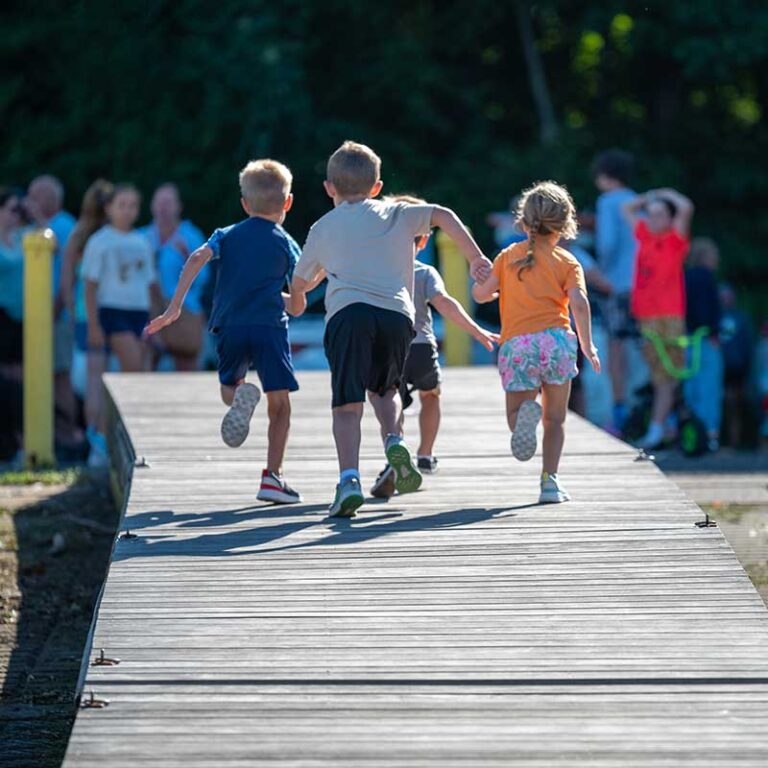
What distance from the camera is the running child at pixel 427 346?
7.78 m

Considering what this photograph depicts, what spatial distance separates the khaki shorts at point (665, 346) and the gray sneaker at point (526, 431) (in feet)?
19.0

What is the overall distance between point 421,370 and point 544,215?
3.56 feet

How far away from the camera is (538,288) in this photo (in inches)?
289

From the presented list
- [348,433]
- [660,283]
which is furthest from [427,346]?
[660,283]

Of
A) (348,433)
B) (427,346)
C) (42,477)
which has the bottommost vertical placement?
(42,477)

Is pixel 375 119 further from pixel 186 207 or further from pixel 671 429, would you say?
pixel 671 429

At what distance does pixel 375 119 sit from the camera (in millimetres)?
21281

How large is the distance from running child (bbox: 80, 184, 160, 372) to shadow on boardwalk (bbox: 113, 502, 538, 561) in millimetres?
5166

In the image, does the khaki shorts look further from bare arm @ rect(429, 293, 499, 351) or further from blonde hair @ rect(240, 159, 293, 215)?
blonde hair @ rect(240, 159, 293, 215)

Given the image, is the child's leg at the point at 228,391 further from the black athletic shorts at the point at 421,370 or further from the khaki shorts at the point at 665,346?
the khaki shorts at the point at 665,346

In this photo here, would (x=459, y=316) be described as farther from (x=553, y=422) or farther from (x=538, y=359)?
(x=553, y=422)

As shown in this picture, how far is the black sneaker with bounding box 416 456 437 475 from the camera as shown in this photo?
8078 millimetres

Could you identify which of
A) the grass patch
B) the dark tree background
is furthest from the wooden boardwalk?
the dark tree background

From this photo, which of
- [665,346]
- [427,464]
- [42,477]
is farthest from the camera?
[665,346]
